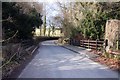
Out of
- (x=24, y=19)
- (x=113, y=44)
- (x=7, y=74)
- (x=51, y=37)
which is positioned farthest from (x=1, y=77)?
(x=51, y=37)

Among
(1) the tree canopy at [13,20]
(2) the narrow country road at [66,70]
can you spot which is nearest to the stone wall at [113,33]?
(2) the narrow country road at [66,70]

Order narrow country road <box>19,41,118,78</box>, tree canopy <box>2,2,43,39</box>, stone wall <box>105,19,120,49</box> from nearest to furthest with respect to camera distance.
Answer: narrow country road <box>19,41,118,78</box> < tree canopy <box>2,2,43,39</box> < stone wall <box>105,19,120,49</box>

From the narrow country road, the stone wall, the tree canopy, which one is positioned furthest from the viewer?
the stone wall

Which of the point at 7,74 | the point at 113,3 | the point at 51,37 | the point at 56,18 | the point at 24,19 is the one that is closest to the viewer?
the point at 7,74

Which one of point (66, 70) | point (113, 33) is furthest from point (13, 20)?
point (66, 70)

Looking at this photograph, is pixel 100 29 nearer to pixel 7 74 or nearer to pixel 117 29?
pixel 117 29

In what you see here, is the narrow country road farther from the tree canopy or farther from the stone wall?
the stone wall

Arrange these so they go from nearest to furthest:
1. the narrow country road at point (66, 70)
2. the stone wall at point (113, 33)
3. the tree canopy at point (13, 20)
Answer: the narrow country road at point (66, 70) → the tree canopy at point (13, 20) → the stone wall at point (113, 33)

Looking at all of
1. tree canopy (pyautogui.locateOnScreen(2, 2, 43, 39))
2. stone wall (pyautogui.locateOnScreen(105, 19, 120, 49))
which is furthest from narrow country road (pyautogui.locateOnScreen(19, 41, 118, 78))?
stone wall (pyautogui.locateOnScreen(105, 19, 120, 49))

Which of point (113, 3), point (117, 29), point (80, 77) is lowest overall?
point (80, 77)

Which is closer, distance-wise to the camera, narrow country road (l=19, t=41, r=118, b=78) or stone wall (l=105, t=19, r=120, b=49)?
narrow country road (l=19, t=41, r=118, b=78)

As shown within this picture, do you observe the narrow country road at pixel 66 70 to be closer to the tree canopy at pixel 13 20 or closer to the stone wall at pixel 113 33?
the tree canopy at pixel 13 20

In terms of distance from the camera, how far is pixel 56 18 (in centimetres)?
6756

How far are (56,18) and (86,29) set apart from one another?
2886cm
